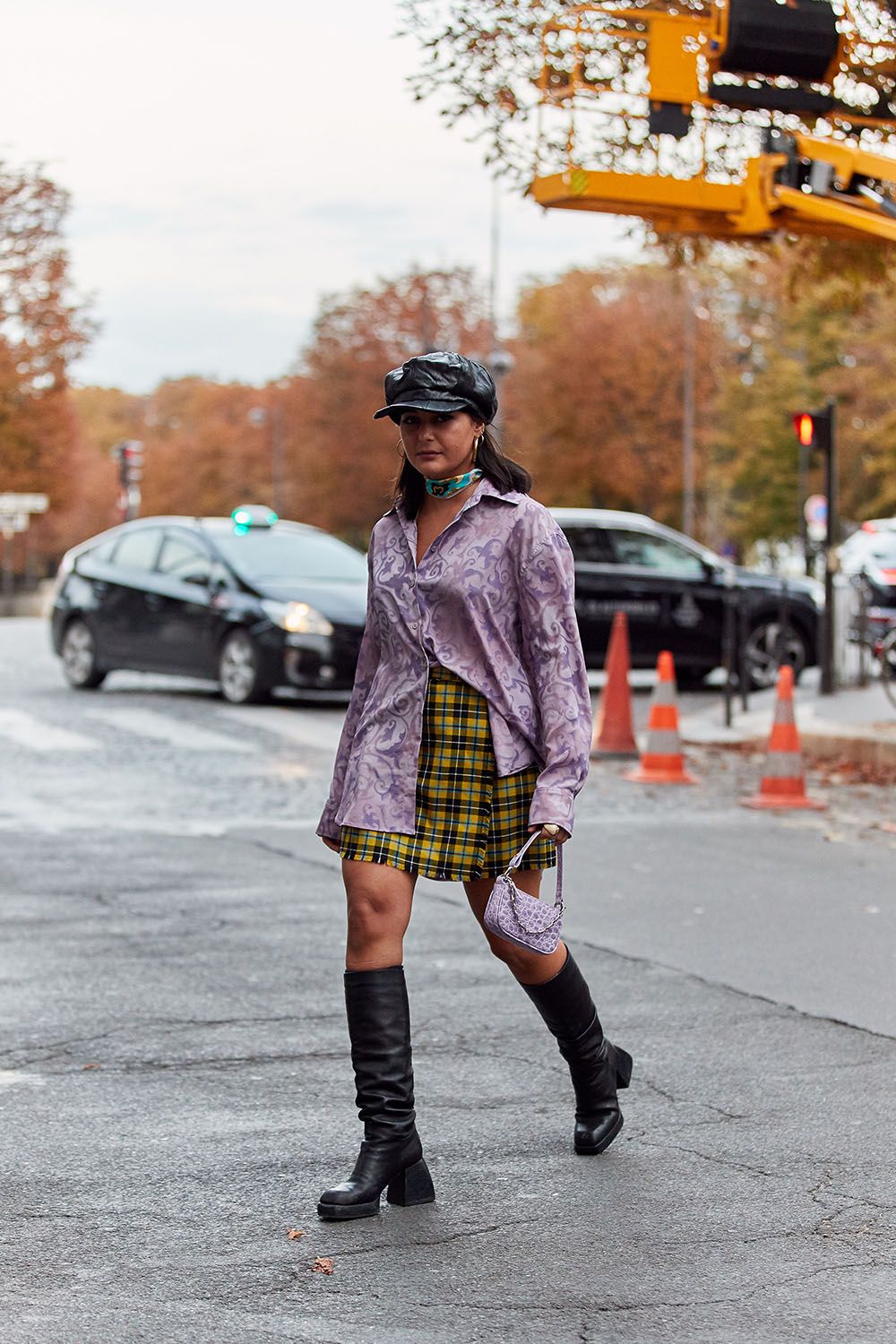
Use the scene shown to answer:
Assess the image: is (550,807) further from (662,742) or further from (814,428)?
(814,428)

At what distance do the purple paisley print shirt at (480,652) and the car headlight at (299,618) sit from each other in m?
12.3

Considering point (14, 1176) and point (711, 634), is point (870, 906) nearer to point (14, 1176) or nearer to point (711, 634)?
point (14, 1176)

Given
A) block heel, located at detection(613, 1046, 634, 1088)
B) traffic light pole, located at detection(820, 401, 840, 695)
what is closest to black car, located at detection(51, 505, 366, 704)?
traffic light pole, located at detection(820, 401, 840, 695)

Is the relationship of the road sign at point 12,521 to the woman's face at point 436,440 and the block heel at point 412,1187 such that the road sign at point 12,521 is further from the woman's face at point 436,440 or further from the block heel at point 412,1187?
the block heel at point 412,1187

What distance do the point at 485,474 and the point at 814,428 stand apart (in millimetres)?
14001

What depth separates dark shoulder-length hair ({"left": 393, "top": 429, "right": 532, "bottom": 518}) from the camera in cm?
459

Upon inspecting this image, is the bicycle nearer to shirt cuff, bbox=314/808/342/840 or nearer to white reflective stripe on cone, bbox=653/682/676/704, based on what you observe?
white reflective stripe on cone, bbox=653/682/676/704

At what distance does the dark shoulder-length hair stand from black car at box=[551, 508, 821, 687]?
1498cm

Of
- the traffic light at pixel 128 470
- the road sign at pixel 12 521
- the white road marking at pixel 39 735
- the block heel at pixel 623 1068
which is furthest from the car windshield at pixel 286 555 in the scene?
the road sign at pixel 12 521

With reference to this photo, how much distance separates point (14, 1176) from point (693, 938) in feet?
11.8

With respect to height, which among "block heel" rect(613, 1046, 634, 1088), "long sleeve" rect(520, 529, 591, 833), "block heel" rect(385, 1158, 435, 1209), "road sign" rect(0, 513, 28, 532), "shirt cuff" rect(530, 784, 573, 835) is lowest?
"block heel" rect(385, 1158, 435, 1209)

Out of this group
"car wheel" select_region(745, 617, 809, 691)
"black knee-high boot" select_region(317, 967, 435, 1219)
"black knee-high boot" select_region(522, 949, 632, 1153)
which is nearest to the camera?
"black knee-high boot" select_region(317, 967, 435, 1219)

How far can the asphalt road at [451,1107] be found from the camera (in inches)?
149

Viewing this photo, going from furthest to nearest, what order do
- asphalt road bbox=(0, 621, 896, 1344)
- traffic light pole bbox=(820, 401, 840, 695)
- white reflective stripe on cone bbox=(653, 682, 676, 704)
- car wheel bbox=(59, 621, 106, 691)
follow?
car wheel bbox=(59, 621, 106, 691) → traffic light pole bbox=(820, 401, 840, 695) → white reflective stripe on cone bbox=(653, 682, 676, 704) → asphalt road bbox=(0, 621, 896, 1344)
